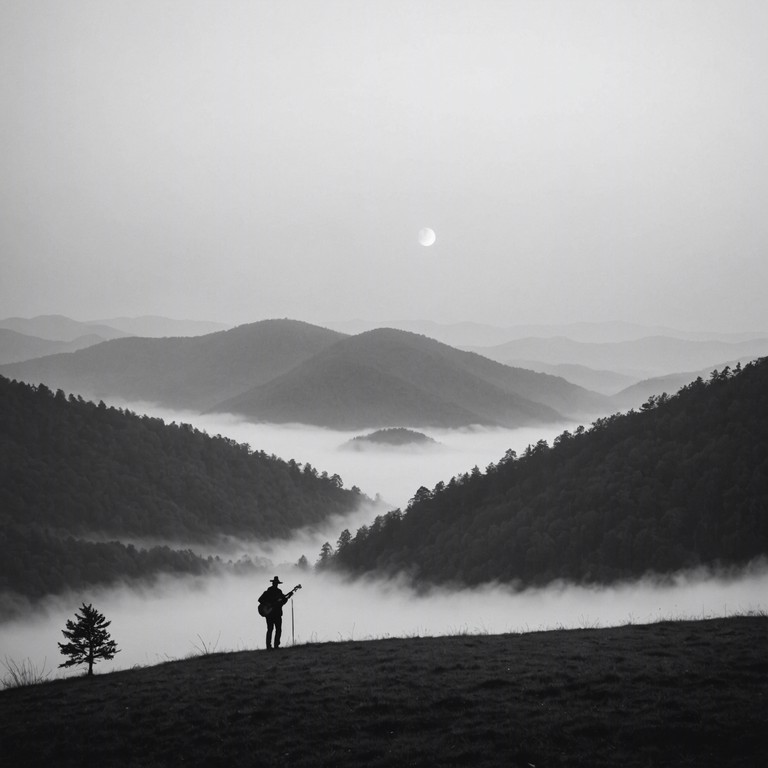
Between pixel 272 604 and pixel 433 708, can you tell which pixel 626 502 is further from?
pixel 433 708

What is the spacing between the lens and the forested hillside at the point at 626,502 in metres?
93.9

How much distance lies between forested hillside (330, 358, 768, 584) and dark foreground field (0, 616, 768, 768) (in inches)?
2922

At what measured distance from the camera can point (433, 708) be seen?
18859mm

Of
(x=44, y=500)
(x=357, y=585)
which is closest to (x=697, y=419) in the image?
(x=357, y=585)

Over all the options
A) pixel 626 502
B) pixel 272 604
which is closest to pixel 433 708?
pixel 272 604

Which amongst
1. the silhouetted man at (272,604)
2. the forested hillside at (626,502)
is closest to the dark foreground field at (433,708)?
the silhouetted man at (272,604)

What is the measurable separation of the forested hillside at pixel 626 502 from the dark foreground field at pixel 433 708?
74.2 m

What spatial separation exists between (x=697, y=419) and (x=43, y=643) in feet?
423

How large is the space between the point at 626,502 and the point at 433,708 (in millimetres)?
91166

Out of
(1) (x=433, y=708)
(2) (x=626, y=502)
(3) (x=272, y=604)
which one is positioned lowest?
(1) (x=433, y=708)

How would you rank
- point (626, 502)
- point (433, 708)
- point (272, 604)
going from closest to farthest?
1. point (433, 708)
2. point (272, 604)
3. point (626, 502)

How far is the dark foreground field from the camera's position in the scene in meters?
15.8

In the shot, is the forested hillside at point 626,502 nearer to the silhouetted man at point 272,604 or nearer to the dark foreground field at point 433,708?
the dark foreground field at point 433,708

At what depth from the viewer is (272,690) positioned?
21203mm
